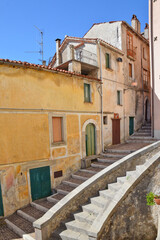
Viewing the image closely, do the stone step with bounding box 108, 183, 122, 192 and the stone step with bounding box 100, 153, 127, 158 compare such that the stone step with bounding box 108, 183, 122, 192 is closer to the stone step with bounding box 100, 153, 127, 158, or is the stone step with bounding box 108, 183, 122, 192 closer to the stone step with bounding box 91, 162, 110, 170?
the stone step with bounding box 91, 162, 110, 170

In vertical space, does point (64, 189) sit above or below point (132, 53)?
below

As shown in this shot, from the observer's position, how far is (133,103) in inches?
628

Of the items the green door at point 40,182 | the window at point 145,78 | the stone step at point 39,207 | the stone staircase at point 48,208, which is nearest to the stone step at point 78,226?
the stone staircase at point 48,208

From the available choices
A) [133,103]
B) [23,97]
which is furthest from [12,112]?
[133,103]

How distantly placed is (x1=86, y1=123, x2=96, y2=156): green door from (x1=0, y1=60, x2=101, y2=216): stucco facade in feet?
1.92

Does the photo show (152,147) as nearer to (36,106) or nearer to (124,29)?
(36,106)

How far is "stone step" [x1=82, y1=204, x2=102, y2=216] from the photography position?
5.62 meters

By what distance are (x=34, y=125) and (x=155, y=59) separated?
1039 centimetres

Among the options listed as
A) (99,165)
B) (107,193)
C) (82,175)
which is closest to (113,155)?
(99,165)

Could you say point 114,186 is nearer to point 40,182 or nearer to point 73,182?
point 73,182

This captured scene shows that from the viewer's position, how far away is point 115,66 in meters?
13.5

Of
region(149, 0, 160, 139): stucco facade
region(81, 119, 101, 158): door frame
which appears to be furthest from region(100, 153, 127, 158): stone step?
region(149, 0, 160, 139): stucco facade

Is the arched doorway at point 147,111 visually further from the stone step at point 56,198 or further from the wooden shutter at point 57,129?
the stone step at point 56,198

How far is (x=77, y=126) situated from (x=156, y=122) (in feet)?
21.0
